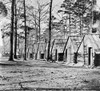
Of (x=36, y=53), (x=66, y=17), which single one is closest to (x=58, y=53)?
(x=36, y=53)

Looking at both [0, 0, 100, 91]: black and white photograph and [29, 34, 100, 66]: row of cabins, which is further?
[29, 34, 100, 66]: row of cabins

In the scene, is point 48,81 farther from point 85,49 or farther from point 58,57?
point 58,57

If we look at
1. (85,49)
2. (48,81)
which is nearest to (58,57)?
(85,49)

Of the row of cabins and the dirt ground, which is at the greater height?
the row of cabins

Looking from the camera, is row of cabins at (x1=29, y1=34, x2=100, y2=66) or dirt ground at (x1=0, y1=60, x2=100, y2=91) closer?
dirt ground at (x1=0, y1=60, x2=100, y2=91)

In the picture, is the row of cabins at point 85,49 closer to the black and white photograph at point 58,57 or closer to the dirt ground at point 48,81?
the black and white photograph at point 58,57

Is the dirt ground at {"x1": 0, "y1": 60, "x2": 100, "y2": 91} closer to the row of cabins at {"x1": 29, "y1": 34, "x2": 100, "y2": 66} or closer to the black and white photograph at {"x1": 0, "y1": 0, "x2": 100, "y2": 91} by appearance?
the black and white photograph at {"x1": 0, "y1": 0, "x2": 100, "y2": 91}

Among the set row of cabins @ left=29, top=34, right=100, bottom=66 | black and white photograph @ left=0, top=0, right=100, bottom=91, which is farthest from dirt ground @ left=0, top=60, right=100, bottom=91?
row of cabins @ left=29, top=34, right=100, bottom=66

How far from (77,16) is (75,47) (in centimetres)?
2781

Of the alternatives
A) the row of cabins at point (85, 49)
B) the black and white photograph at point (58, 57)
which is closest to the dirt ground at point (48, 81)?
the black and white photograph at point (58, 57)

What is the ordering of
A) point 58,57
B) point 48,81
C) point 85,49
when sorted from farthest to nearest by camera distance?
point 58,57 → point 85,49 → point 48,81

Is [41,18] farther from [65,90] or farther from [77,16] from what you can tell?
[65,90]

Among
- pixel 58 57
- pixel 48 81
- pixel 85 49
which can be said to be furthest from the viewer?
pixel 58 57

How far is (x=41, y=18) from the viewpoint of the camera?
140 ft
